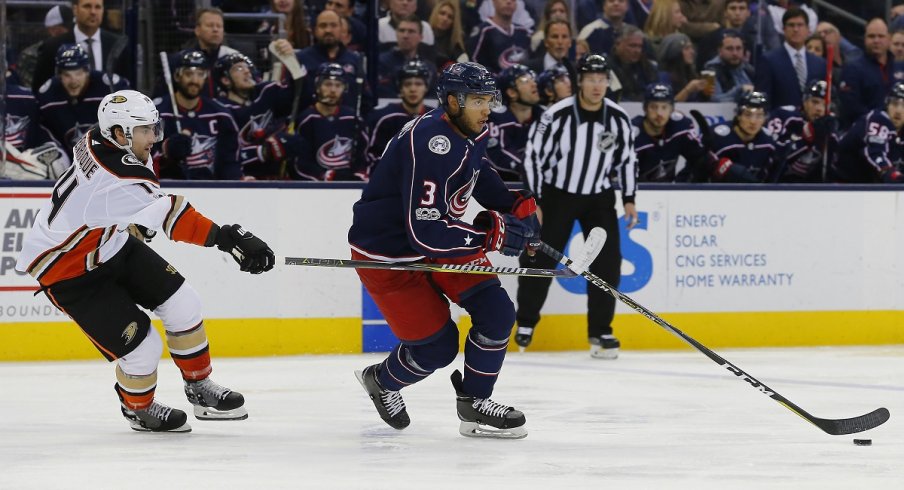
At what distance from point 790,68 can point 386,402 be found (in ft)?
14.5

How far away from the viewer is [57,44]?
6.77 meters

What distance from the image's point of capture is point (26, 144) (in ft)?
21.3

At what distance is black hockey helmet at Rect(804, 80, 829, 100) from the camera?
7641mm

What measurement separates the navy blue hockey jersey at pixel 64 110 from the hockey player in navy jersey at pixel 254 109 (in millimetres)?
634

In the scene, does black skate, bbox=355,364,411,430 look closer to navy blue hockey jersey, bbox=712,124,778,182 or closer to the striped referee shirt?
the striped referee shirt

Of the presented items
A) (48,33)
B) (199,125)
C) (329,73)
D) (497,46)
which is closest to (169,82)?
(199,125)

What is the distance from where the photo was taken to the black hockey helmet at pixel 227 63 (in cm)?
694

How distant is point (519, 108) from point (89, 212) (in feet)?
11.4

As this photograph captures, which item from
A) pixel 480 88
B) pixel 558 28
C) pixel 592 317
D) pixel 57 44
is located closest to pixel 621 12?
pixel 558 28

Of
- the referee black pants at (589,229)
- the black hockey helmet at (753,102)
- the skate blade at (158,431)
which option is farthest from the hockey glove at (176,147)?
the black hockey helmet at (753,102)

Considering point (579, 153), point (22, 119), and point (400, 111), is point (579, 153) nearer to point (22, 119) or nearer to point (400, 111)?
point (400, 111)

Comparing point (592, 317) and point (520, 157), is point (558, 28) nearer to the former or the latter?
point (520, 157)

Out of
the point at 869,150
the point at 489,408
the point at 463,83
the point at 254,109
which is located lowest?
the point at 489,408

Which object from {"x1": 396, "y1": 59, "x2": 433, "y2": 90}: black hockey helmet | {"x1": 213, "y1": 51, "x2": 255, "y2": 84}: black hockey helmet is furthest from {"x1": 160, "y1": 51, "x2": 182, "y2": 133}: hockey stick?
{"x1": 396, "y1": 59, "x2": 433, "y2": 90}: black hockey helmet
